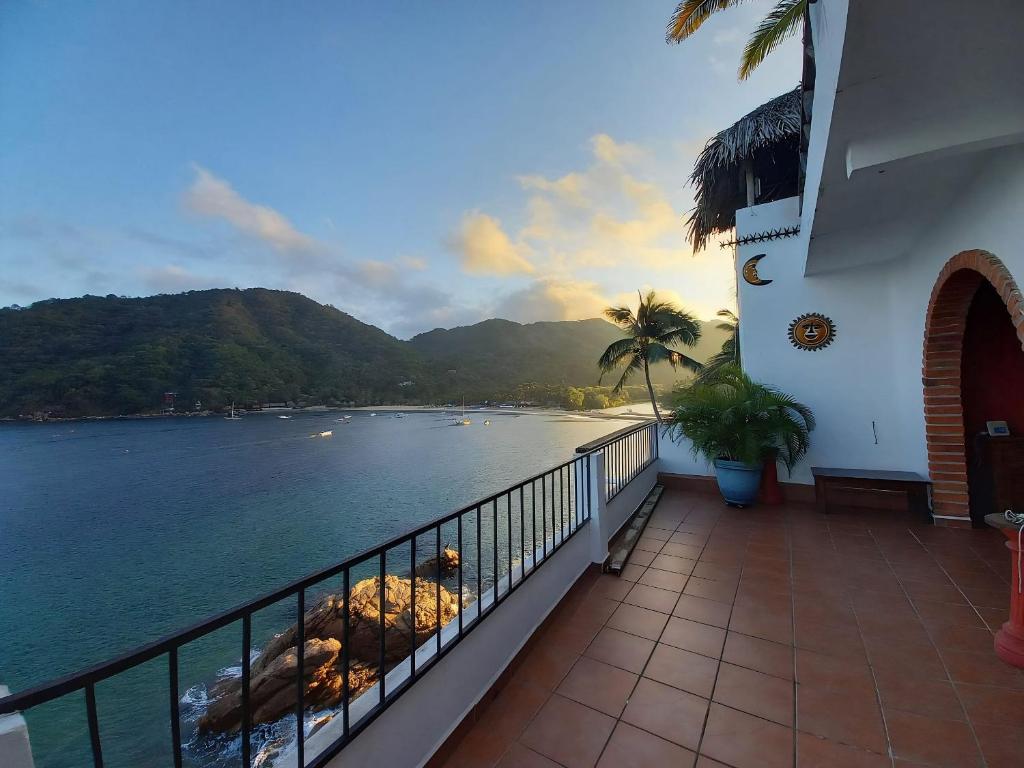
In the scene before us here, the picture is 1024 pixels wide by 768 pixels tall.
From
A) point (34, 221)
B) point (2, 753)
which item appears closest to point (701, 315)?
point (2, 753)

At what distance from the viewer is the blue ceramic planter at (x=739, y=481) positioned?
4.31 meters

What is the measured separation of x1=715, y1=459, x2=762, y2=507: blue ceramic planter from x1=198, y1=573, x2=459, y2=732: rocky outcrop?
12.6 ft

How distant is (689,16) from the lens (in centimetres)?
391

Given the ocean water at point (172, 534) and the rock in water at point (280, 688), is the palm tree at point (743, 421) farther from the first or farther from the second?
the rock in water at point (280, 688)

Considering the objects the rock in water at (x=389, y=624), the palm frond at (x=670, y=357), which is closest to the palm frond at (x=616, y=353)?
the palm frond at (x=670, y=357)

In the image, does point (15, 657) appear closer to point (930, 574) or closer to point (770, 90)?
point (930, 574)

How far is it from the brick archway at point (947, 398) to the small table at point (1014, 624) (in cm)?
234

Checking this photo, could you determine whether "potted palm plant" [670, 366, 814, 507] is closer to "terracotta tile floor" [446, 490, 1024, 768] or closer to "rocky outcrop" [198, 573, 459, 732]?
"terracotta tile floor" [446, 490, 1024, 768]

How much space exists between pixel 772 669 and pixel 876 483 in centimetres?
322

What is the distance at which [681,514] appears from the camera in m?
4.27

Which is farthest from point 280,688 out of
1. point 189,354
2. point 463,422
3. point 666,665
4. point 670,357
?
point 189,354

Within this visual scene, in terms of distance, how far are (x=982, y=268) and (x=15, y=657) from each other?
61.5ft

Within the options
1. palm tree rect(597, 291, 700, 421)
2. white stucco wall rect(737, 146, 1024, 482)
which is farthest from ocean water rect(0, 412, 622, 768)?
palm tree rect(597, 291, 700, 421)

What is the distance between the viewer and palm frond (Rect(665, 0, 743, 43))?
150 inches
